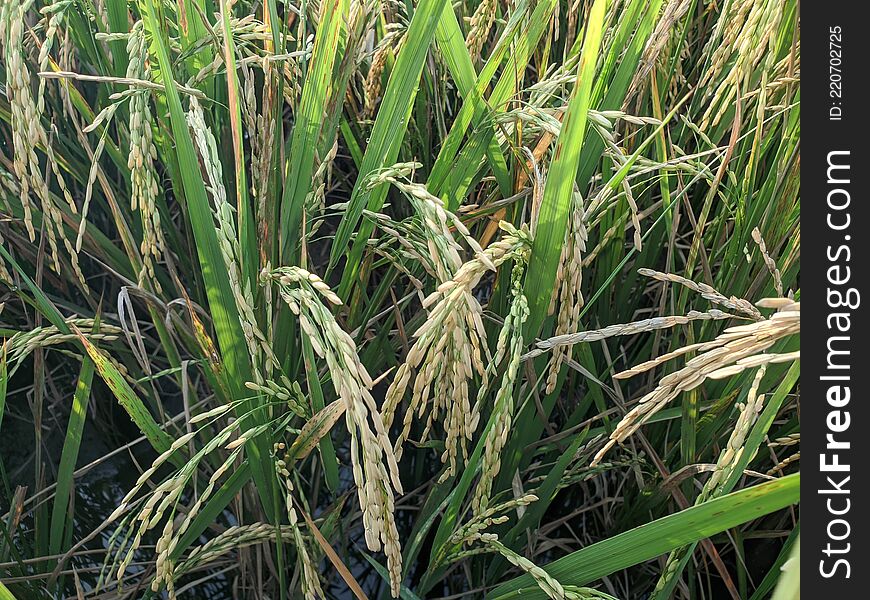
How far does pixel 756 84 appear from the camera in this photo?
1.06 m

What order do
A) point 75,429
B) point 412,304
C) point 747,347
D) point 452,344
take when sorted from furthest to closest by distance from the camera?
point 412,304 → point 75,429 → point 452,344 → point 747,347

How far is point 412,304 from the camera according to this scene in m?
1.32

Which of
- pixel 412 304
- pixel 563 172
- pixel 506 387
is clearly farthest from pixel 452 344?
pixel 412 304

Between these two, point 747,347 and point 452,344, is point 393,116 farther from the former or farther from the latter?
point 747,347

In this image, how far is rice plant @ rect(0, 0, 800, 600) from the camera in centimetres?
72

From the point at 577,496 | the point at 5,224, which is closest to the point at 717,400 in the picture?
the point at 577,496

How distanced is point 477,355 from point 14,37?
1.88ft

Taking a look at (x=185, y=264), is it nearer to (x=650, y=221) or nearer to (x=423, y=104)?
(x=423, y=104)

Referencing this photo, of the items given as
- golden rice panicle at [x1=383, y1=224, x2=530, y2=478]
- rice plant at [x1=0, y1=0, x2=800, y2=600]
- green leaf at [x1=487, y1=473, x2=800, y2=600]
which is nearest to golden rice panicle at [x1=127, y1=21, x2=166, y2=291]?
rice plant at [x1=0, y1=0, x2=800, y2=600]
